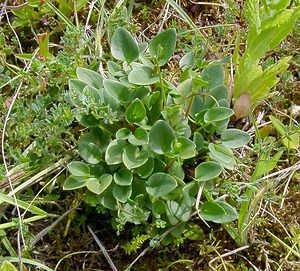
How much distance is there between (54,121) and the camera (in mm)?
1620

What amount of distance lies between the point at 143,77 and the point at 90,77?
0.16 m

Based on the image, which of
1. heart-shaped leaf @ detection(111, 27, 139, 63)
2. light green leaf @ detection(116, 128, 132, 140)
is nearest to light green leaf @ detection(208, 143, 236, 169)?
light green leaf @ detection(116, 128, 132, 140)

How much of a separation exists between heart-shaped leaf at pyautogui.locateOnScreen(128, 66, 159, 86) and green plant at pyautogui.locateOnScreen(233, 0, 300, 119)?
29 cm

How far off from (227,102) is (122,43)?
0.33m

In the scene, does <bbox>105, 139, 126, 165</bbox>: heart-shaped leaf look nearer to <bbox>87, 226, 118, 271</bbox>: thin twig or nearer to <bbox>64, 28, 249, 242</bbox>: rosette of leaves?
<bbox>64, 28, 249, 242</bbox>: rosette of leaves

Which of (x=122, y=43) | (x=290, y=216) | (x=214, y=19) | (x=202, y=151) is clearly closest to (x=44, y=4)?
(x=122, y=43)

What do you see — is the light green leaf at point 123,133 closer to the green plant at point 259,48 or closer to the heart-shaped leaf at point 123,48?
the heart-shaped leaf at point 123,48

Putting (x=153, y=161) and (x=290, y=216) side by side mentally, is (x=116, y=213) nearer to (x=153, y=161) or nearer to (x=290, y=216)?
(x=153, y=161)

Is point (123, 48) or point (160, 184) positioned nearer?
point (160, 184)

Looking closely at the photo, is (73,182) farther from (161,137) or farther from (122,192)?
(161,137)

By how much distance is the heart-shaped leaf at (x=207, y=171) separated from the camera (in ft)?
5.05

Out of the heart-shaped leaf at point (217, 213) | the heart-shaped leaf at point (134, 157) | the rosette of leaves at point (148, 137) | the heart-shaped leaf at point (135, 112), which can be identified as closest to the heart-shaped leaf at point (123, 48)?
the rosette of leaves at point (148, 137)

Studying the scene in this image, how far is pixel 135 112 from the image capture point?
155cm


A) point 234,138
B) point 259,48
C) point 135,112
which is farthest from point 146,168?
point 259,48
